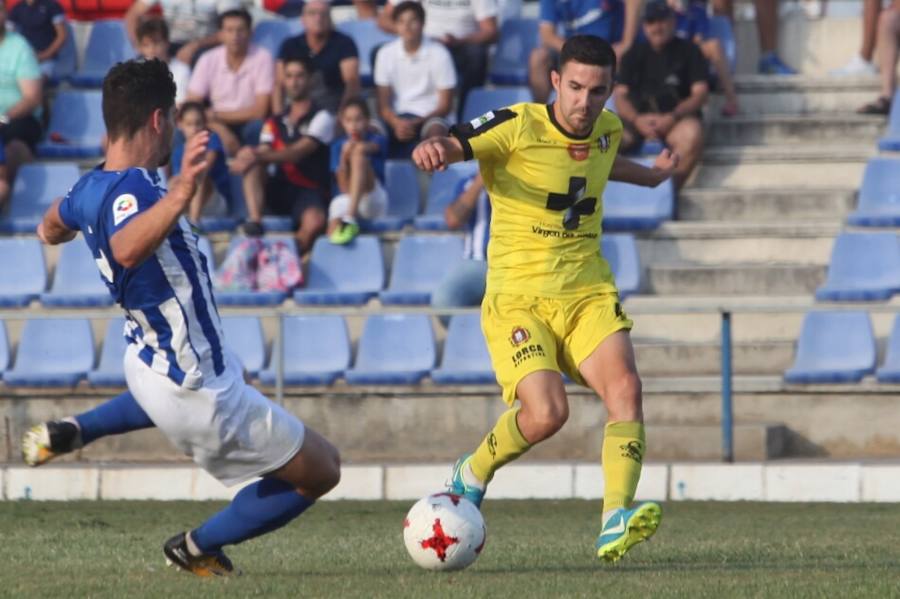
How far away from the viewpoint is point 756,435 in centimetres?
1226

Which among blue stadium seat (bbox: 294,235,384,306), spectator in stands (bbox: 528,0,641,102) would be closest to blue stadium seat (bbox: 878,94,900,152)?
spectator in stands (bbox: 528,0,641,102)

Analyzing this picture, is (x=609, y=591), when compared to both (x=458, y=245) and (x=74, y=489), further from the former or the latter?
(x=458, y=245)

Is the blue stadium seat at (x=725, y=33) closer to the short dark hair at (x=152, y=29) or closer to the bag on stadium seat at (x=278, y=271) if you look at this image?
the bag on stadium seat at (x=278, y=271)

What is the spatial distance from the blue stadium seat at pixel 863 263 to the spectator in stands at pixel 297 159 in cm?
409

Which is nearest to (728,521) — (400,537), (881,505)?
(881,505)

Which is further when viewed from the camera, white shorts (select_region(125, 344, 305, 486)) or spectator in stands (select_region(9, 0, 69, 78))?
spectator in stands (select_region(9, 0, 69, 78))

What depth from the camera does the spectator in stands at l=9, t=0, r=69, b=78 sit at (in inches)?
657

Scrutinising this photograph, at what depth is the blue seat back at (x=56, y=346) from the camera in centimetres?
1376

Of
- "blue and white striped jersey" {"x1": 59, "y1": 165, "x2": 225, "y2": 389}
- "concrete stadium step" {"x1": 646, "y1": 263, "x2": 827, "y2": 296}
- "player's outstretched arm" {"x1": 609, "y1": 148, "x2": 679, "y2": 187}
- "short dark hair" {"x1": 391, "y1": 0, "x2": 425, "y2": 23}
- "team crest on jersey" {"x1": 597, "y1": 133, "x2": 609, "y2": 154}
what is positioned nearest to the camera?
"blue and white striped jersey" {"x1": 59, "y1": 165, "x2": 225, "y2": 389}

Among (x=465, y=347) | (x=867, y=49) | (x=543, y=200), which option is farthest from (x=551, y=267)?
(x=867, y=49)

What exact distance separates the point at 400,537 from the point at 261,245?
530cm

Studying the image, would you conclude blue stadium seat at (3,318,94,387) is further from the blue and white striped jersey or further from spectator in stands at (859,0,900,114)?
the blue and white striped jersey

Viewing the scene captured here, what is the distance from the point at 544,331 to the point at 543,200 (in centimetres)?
60

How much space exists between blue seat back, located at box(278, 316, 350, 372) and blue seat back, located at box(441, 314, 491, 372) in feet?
2.68
